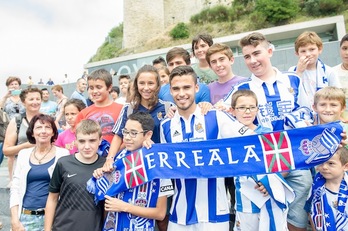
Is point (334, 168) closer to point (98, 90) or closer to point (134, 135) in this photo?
point (134, 135)

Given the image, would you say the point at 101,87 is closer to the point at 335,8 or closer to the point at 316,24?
the point at 316,24

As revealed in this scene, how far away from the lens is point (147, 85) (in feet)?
9.89

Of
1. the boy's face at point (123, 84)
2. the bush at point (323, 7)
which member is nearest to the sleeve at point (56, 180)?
the boy's face at point (123, 84)

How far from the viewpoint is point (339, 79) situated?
11.3ft

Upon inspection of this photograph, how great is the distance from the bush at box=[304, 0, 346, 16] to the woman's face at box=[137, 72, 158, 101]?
23395mm

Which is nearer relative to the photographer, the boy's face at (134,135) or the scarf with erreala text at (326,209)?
the scarf with erreala text at (326,209)

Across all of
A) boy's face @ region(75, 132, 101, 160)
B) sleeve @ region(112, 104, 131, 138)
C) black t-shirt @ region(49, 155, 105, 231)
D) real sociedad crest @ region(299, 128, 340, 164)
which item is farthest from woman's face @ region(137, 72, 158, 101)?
real sociedad crest @ region(299, 128, 340, 164)

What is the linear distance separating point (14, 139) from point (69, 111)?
690mm

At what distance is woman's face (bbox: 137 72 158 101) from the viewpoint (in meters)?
3.01

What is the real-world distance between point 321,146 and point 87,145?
74.0 inches

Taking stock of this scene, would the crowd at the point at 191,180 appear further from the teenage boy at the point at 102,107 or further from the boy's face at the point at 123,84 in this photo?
the boy's face at the point at 123,84

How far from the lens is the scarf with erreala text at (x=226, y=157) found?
2377 millimetres

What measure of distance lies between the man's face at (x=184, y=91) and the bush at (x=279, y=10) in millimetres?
23867

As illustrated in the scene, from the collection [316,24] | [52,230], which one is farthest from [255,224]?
[316,24]
